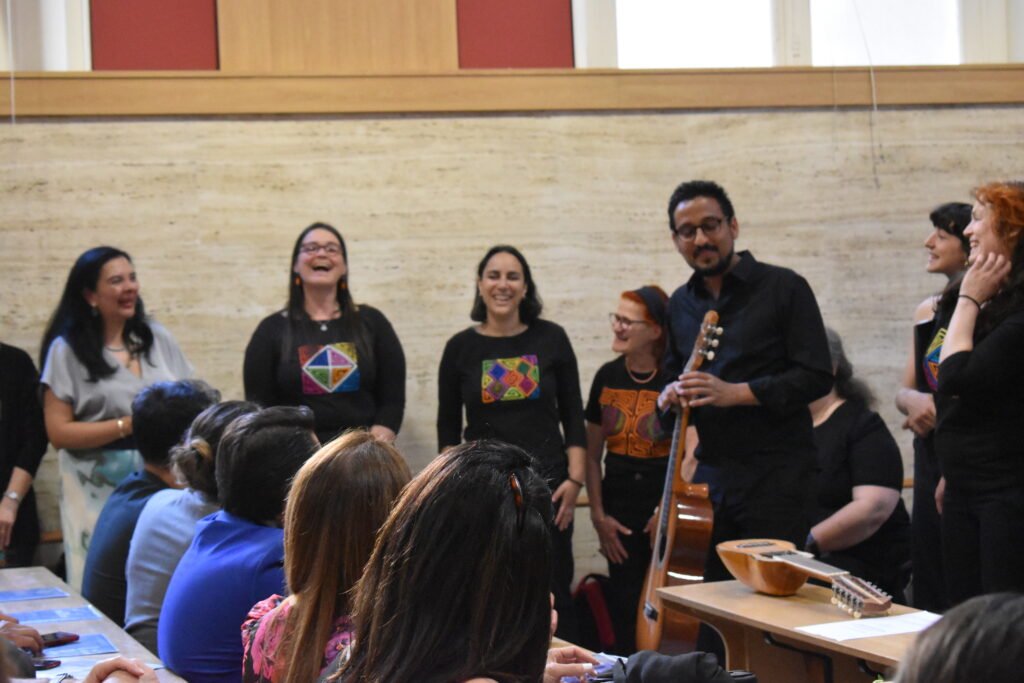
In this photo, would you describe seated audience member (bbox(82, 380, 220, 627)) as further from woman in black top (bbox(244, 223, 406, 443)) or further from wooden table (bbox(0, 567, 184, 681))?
woman in black top (bbox(244, 223, 406, 443))

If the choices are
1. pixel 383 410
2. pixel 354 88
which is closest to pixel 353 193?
pixel 354 88

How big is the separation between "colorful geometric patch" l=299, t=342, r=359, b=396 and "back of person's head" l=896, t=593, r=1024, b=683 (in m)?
3.81

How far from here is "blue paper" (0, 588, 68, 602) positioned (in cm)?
353

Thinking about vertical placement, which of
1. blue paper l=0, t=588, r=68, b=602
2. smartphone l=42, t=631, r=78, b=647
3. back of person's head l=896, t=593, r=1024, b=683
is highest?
back of person's head l=896, t=593, r=1024, b=683

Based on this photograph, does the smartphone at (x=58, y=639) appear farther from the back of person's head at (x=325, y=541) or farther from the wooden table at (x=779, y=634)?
the wooden table at (x=779, y=634)

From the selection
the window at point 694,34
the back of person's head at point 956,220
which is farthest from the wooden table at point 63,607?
the window at point 694,34

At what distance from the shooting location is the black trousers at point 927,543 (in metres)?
3.85

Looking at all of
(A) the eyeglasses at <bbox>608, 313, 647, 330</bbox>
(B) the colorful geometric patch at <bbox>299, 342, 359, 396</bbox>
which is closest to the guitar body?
(A) the eyeglasses at <bbox>608, 313, 647, 330</bbox>

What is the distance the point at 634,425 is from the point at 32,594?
2.33 meters

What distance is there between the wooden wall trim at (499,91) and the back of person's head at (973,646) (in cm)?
489

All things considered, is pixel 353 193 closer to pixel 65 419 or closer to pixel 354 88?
pixel 354 88

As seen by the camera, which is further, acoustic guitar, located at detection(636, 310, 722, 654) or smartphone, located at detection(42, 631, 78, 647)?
acoustic guitar, located at detection(636, 310, 722, 654)

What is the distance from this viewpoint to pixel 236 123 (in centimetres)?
555

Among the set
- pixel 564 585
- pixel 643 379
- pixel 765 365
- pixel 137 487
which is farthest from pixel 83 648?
pixel 643 379
